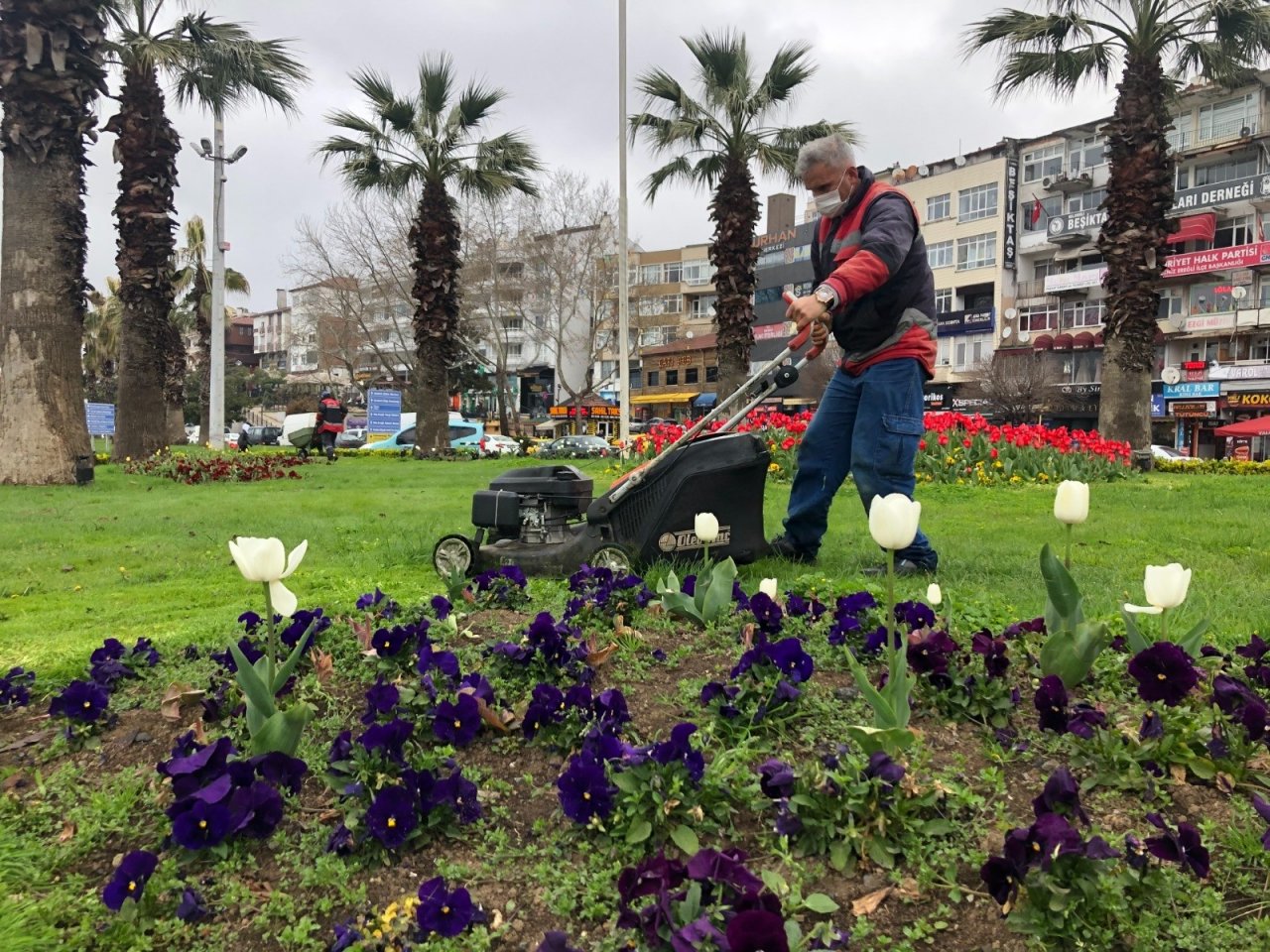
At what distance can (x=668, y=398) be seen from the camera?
62969mm

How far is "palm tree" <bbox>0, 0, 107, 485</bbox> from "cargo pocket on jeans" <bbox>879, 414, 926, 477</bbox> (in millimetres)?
10307

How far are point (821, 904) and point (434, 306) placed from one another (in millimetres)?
20778

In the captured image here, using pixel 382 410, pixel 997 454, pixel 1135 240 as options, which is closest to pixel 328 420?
pixel 382 410

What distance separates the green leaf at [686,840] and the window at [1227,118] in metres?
46.5

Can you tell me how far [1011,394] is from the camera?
38.8 meters

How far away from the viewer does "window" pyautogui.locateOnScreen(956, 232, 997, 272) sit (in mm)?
45781

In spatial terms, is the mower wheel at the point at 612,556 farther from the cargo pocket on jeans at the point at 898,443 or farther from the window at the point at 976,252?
the window at the point at 976,252

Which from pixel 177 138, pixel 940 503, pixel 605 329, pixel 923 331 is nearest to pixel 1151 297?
pixel 940 503

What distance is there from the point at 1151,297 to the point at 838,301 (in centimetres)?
1325

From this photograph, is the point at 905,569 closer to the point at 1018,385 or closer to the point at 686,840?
the point at 686,840

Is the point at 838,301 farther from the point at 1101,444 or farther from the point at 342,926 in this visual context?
the point at 1101,444

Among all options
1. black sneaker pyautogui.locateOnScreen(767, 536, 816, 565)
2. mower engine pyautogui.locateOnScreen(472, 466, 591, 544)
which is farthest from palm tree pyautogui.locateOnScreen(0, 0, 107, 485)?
black sneaker pyautogui.locateOnScreen(767, 536, 816, 565)

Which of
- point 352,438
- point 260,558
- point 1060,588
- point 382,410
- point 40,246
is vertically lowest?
point 1060,588

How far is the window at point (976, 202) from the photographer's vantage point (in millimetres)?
45969
